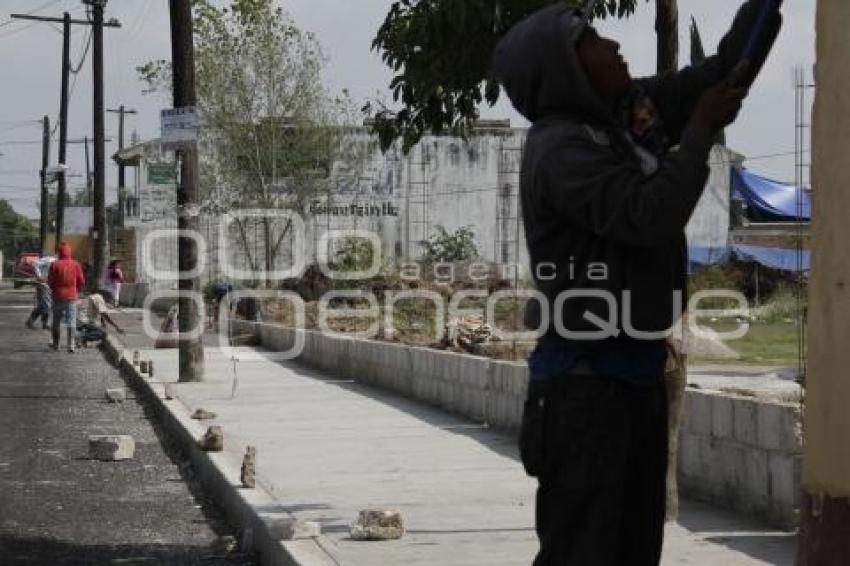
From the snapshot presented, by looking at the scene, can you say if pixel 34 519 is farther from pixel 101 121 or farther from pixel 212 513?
pixel 101 121

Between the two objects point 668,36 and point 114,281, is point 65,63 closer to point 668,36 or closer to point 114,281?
point 114,281

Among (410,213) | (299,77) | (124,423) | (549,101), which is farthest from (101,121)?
(549,101)

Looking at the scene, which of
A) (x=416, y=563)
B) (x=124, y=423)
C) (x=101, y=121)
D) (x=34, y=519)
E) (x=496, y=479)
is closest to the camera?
(x=416, y=563)

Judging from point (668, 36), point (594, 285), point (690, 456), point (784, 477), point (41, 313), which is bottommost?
point (41, 313)

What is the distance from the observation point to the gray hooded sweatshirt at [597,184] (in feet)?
10.5

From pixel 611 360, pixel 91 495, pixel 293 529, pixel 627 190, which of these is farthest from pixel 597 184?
pixel 91 495

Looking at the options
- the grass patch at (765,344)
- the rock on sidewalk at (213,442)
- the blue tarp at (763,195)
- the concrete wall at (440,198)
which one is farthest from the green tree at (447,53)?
the concrete wall at (440,198)

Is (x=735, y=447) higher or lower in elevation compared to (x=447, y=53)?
lower

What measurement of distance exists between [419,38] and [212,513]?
12.1 ft

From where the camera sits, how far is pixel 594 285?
3381mm

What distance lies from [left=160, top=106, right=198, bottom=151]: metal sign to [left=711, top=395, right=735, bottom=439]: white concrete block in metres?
11.3

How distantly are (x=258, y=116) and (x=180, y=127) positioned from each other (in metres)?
20.3

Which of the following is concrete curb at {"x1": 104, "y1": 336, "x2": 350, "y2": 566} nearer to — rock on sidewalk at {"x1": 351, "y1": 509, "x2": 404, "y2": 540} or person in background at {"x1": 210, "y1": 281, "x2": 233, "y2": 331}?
rock on sidewalk at {"x1": 351, "y1": 509, "x2": 404, "y2": 540}

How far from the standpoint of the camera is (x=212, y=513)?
30.2ft
